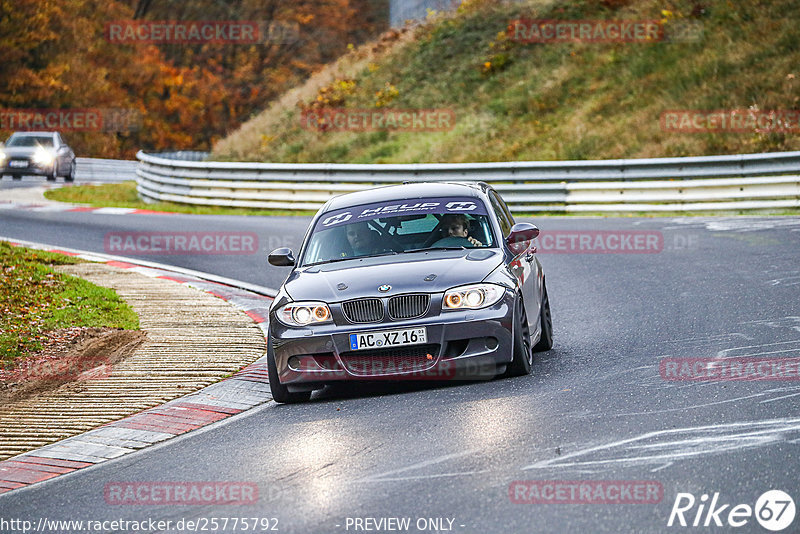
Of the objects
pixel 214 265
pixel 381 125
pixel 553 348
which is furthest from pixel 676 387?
pixel 381 125

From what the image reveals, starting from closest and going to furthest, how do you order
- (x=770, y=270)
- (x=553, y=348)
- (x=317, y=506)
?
(x=317, y=506) → (x=553, y=348) → (x=770, y=270)

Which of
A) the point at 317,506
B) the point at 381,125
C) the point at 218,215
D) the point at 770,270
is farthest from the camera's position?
the point at 381,125

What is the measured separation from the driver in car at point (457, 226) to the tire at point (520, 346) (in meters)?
0.94

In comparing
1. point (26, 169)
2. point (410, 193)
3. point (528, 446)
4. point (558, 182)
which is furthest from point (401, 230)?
point (26, 169)

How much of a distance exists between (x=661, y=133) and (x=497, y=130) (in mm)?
6171

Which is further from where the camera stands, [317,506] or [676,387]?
[676,387]

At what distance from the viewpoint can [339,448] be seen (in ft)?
23.5

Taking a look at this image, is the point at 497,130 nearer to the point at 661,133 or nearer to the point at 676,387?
the point at 661,133

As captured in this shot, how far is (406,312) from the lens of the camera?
8500mm

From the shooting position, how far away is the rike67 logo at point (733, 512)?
524 cm
